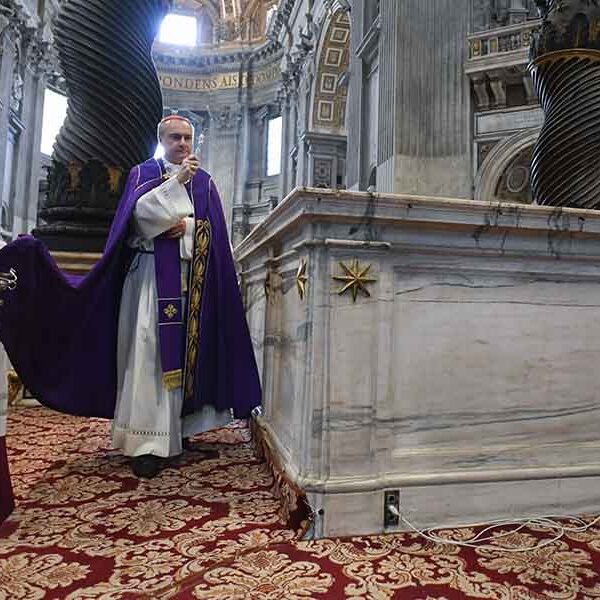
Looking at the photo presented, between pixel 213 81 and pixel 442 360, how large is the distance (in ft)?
65.6

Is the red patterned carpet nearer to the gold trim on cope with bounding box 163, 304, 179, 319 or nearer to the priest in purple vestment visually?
the priest in purple vestment

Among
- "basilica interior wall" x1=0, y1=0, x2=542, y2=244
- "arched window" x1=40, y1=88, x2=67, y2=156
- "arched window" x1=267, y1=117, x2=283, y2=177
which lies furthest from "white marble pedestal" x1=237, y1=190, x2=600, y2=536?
"arched window" x1=267, y1=117, x2=283, y2=177

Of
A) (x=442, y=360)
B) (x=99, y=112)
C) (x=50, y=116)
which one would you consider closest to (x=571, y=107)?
(x=442, y=360)

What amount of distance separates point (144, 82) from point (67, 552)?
3047 millimetres

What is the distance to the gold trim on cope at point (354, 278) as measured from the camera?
1.61 m

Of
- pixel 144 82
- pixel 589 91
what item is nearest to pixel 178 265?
pixel 144 82

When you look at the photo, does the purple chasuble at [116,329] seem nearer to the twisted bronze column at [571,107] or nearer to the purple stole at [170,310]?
the purple stole at [170,310]

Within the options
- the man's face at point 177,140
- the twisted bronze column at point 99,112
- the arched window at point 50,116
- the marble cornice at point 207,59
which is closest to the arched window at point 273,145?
the marble cornice at point 207,59

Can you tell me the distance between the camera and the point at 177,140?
2.32 meters

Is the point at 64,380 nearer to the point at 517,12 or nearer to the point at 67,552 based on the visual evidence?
the point at 67,552

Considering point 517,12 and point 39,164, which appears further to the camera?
→ point 39,164

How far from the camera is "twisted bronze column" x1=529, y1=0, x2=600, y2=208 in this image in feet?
8.57

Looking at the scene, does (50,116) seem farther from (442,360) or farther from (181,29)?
(442,360)

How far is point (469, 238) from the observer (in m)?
1.75
